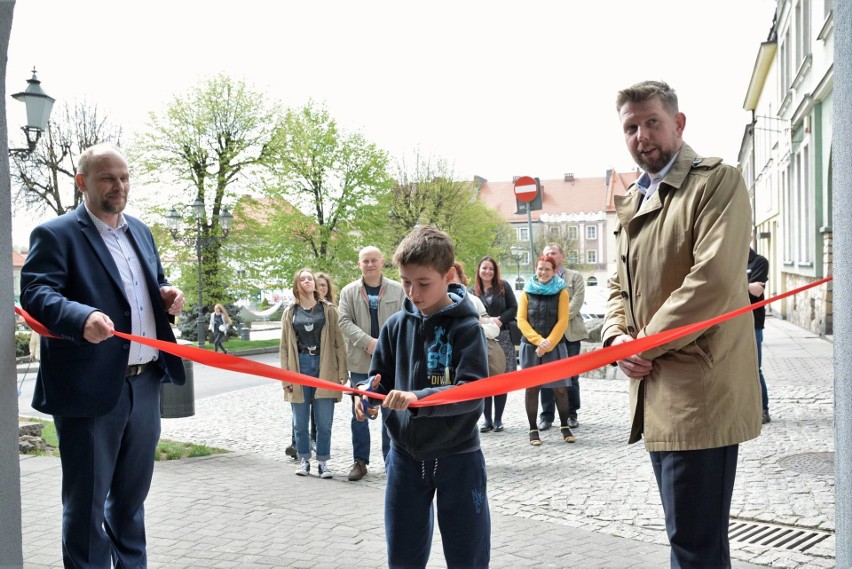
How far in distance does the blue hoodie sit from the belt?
1.28m

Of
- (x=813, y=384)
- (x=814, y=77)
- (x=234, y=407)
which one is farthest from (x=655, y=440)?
(x=814, y=77)

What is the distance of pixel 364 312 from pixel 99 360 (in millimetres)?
4155

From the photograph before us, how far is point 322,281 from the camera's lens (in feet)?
28.0

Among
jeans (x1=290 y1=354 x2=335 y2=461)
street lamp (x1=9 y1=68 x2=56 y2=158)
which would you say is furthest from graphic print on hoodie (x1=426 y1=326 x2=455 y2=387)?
street lamp (x1=9 y1=68 x2=56 y2=158)

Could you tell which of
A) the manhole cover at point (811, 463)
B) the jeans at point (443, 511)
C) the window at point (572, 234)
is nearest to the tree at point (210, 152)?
the manhole cover at point (811, 463)

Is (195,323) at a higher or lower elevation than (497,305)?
lower

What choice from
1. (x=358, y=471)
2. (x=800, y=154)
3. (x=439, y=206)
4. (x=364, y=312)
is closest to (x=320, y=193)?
(x=439, y=206)

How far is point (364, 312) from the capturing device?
766 centimetres

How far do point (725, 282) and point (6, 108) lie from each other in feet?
9.26

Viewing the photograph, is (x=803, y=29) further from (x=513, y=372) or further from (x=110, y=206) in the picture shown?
(x=110, y=206)

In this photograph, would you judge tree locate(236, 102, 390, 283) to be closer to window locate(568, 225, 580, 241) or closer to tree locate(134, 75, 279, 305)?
tree locate(134, 75, 279, 305)

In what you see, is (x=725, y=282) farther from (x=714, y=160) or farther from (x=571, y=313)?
(x=571, y=313)

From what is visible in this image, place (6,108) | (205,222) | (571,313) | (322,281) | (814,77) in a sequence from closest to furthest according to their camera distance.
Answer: (6,108)
(322,281)
(571,313)
(814,77)
(205,222)

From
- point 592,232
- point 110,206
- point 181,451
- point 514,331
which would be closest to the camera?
point 110,206
